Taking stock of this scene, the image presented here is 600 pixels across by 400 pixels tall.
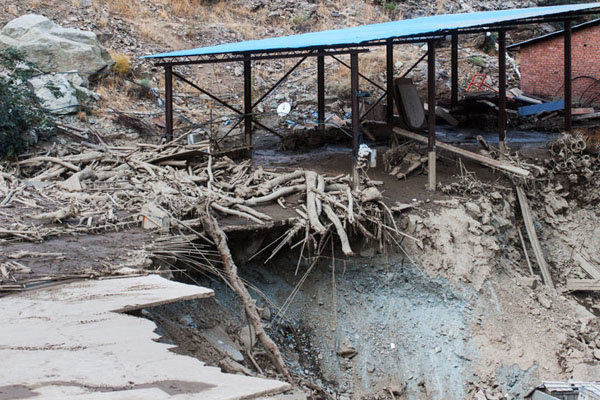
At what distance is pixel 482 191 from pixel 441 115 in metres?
6.11

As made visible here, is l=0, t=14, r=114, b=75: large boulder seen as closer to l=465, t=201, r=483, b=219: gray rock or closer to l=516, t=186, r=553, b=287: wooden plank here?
l=465, t=201, r=483, b=219: gray rock

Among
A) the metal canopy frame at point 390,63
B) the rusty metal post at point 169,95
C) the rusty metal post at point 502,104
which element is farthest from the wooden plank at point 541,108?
the rusty metal post at point 169,95

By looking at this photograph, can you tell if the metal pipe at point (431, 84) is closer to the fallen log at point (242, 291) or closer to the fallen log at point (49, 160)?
the fallen log at point (242, 291)

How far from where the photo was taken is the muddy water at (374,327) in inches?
424

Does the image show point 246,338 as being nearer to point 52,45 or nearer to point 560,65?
point 52,45

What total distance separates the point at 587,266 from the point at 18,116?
12.3 m

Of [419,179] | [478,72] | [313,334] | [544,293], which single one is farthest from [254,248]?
[478,72]

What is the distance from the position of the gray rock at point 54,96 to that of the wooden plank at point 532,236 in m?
12.1

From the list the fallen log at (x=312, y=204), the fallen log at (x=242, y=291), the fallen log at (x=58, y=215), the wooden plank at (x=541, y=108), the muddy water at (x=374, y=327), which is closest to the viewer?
the fallen log at (x=242, y=291)

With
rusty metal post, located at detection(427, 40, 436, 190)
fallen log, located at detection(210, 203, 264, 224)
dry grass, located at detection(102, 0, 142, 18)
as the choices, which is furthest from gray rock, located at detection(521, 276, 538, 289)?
dry grass, located at detection(102, 0, 142, 18)

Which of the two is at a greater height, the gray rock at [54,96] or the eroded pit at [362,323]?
the gray rock at [54,96]

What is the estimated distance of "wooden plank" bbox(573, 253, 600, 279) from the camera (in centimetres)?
1417

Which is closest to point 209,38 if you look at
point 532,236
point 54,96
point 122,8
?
point 122,8

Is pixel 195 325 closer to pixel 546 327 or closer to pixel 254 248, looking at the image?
pixel 254 248
